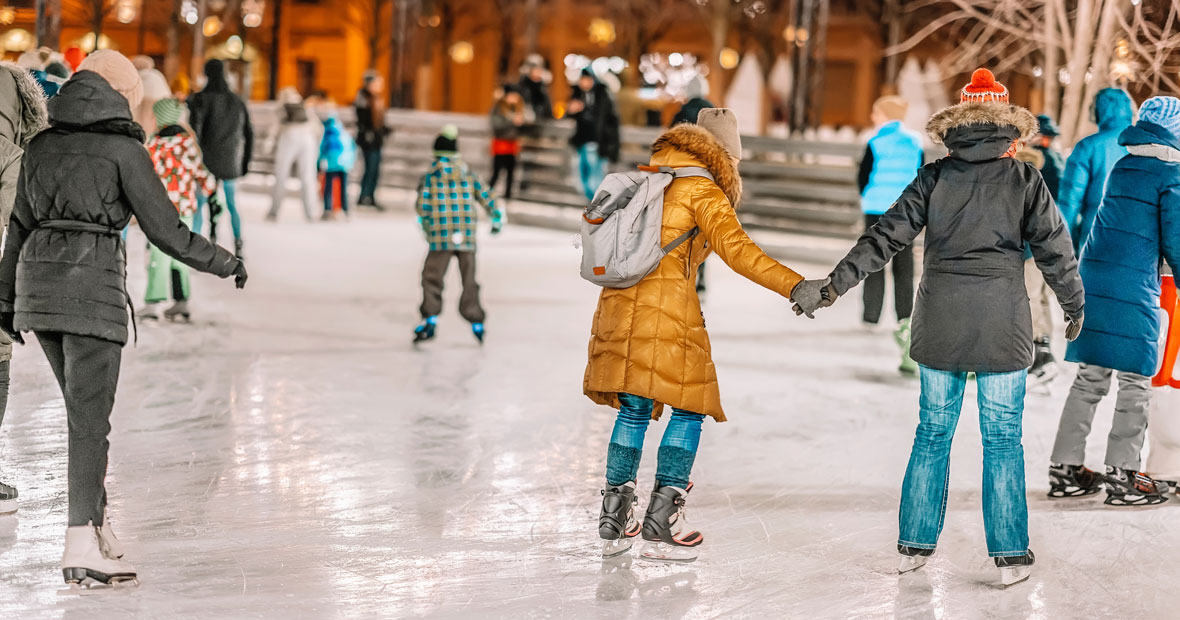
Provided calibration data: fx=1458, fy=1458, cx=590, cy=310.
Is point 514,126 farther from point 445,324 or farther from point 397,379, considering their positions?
point 397,379

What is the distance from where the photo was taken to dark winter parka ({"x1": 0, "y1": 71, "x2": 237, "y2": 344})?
4.42 metres

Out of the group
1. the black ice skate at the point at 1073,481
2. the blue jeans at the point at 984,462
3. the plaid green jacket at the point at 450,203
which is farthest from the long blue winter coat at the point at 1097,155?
the plaid green jacket at the point at 450,203

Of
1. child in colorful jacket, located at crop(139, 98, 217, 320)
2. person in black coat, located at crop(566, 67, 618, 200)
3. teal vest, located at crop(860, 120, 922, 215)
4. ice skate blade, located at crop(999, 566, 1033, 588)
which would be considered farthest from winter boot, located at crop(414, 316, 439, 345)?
A: person in black coat, located at crop(566, 67, 618, 200)

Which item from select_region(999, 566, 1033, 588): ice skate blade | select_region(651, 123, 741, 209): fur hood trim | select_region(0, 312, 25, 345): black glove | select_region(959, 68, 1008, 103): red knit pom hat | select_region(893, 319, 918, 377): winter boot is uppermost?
select_region(959, 68, 1008, 103): red knit pom hat

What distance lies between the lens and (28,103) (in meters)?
5.56

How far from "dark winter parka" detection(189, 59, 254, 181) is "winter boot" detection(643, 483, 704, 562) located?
7921 mm

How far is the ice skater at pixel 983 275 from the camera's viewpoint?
4820 mm

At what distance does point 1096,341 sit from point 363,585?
323cm

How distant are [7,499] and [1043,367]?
6150 mm

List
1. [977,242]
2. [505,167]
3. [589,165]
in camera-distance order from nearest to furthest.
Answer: [977,242] < [589,165] < [505,167]

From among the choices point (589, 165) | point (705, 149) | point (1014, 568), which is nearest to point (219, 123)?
point (589, 165)

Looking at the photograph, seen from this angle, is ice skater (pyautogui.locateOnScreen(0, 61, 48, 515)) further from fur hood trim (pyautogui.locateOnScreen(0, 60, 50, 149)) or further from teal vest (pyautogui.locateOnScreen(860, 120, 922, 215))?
teal vest (pyautogui.locateOnScreen(860, 120, 922, 215))

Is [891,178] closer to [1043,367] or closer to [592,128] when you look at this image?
[1043,367]

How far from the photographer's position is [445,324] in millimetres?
10594
